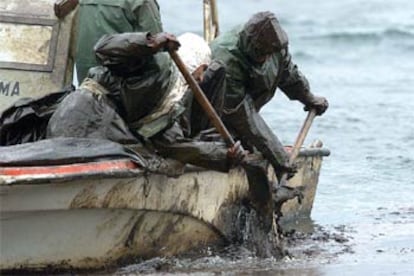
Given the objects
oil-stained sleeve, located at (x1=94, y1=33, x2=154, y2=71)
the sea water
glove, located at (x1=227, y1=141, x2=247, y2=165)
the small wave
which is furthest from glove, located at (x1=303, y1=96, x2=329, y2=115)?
the small wave

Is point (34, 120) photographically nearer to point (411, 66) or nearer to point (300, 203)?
point (300, 203)

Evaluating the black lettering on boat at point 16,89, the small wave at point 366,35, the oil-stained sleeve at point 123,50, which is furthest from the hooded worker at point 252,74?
the small wave at point 366,35

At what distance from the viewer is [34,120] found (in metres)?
9.48

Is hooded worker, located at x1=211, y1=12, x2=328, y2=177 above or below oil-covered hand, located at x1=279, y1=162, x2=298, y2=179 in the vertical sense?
above

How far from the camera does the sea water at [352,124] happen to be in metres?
9.99

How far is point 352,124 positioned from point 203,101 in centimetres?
840

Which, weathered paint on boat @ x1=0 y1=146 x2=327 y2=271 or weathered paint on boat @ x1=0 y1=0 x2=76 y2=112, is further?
weathered paint on boat @ x1=0 y1=0 x2=76 y2=112

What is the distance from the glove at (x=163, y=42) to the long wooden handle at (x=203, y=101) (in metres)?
0.07

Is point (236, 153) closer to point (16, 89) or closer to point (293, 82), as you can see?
point (293, 82)

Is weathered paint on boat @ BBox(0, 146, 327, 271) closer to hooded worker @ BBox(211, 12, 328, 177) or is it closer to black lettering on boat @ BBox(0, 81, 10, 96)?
hooded worker @ BBox(211, 12, 328, 177)

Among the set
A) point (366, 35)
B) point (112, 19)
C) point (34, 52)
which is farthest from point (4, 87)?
point (366, 35)

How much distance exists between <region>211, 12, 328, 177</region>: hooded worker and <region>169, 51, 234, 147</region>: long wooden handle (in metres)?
0.49

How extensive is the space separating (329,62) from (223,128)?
45.7 feet

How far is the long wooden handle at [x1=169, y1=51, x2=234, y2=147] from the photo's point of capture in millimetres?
9039
